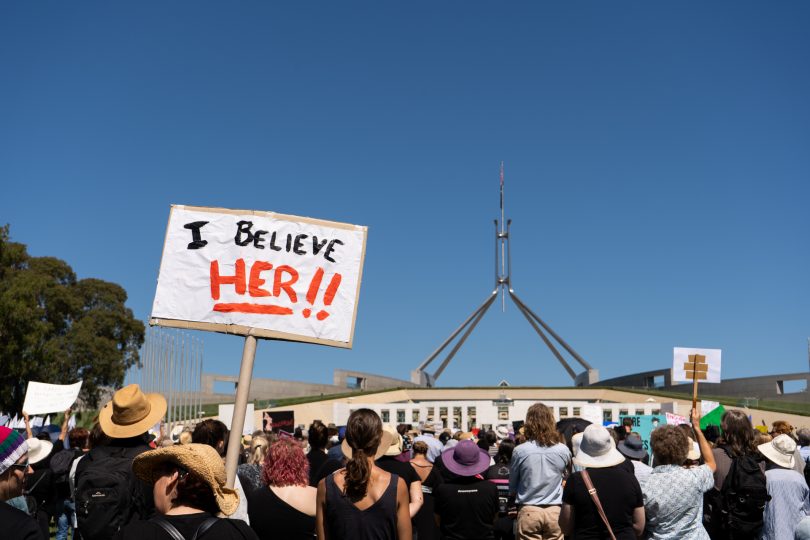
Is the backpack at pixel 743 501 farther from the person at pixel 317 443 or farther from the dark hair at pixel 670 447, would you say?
the person at pixel 317 443

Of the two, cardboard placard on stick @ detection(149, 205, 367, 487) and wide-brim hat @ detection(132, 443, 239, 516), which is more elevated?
cardboard placard on stick @ detection(149, 205, 367, 487)

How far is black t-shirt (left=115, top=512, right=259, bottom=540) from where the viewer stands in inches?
90.0

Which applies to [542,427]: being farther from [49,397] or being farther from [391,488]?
[49,397]

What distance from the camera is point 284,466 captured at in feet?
12.8

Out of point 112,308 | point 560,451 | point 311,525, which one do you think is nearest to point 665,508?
point 560,451

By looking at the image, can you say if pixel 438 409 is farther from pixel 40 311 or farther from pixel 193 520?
pixel 193 520

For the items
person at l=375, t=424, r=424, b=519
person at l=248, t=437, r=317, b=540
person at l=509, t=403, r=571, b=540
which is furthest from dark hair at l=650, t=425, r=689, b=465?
person at l=248, t=437, r=317, b=540

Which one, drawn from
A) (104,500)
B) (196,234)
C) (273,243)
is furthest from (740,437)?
(104,500)

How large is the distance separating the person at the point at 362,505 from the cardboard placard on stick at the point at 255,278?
95 centimetres

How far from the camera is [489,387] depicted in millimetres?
47812

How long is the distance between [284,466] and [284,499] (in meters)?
0.16

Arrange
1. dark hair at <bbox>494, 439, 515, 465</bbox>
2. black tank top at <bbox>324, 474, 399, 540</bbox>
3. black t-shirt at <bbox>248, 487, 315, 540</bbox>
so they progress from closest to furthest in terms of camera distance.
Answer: black tank top at <bbox>324, 474, 399, 540</bbox>
black t-shirt at <bbox>248, 487, 315, 540</bbox>
dark hair at <bbox>494, 439, 515, 465</bbox>

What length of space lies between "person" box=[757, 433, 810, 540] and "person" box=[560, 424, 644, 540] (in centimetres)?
135

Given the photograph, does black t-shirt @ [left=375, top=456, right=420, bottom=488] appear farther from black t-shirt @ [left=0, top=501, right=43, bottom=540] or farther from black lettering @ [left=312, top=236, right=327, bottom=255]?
Result: black t-shirt @ [left=0, top=501, right=43, bottom=540]
